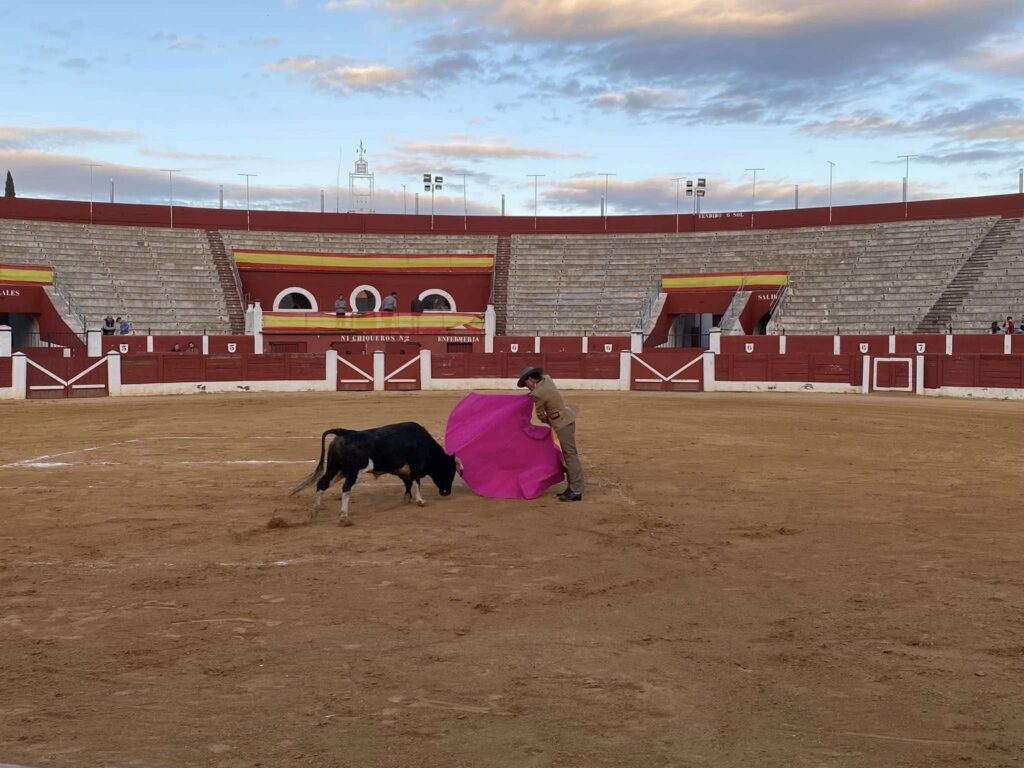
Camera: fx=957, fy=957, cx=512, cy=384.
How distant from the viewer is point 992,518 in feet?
23.5

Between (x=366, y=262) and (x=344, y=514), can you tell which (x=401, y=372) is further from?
(x=344, y=514)

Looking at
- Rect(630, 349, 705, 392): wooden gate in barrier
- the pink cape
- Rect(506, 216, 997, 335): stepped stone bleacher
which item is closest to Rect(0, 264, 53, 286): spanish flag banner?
Rect(506, 216, 997, 335): stepped stone bleacher

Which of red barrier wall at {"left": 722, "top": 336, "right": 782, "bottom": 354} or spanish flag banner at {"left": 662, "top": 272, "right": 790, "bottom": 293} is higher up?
spanish flag banner at {"left": 662, "top": 272, "right": 790, "bottom": 293}

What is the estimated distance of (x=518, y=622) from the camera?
4617 millimetres

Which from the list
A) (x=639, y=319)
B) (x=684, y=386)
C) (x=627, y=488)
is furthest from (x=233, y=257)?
(x=627, y=488)

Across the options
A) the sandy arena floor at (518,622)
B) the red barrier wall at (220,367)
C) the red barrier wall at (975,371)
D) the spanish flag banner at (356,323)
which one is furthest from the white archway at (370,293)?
the sandy arena floor at (518,622)

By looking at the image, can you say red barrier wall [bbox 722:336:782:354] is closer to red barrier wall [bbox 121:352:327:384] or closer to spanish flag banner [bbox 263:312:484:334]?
spanish flag banner [bbox 263:312:484:334]

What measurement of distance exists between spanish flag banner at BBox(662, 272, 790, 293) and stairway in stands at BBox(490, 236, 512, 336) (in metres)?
5.59

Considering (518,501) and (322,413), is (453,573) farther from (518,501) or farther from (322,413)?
(322,413)

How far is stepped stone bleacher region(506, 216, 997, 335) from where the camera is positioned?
29609 mm

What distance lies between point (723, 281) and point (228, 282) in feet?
54.9

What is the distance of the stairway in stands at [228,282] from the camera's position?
1212 inches

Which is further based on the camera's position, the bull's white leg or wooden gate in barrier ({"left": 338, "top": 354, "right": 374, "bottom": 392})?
wooden gate in barrier ({"left": 338, "top": 354, "right": 374, "bottom": 392})

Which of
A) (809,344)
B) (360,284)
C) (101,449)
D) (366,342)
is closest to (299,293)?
(360,284)
